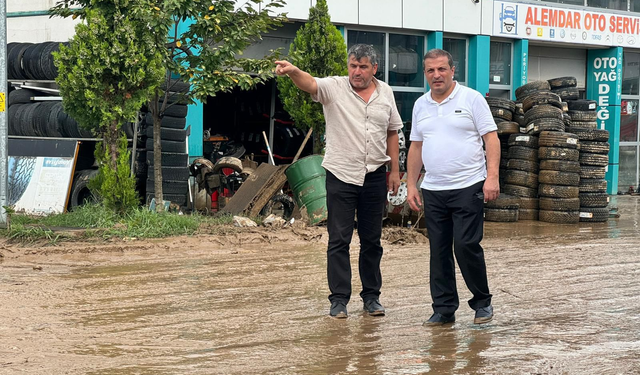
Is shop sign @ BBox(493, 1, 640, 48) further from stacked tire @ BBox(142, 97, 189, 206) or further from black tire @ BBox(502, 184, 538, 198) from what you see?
stacked tire @ BBox(142, 97, 189, 206)

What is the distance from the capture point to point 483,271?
6.11m

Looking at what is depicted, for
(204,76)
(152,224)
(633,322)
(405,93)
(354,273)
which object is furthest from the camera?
(405,93)


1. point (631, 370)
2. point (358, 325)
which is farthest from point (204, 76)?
point (631, 370)

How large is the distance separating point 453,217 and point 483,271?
1.48 ft

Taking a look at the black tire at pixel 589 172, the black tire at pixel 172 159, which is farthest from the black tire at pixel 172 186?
the black tire at pixel 589 172

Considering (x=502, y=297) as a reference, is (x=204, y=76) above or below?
above

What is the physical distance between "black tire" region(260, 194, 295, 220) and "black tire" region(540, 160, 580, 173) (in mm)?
5015

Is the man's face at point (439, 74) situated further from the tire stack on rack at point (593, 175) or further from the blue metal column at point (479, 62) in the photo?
the blue metal column at point (479, 62)

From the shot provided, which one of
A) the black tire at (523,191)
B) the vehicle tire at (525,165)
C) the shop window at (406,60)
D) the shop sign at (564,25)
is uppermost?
the shop sign at (564,25)

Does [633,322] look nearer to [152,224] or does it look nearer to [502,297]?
[502,297]

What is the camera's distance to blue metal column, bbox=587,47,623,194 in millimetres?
22250

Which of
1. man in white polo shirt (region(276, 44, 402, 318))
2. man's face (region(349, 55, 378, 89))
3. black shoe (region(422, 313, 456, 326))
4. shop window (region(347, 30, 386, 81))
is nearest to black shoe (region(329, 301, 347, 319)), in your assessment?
man in white polo shirt (region(276, 44, 402, 318))

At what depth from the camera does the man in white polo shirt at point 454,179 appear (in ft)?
19.7

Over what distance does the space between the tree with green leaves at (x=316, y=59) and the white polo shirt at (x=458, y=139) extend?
871cm
